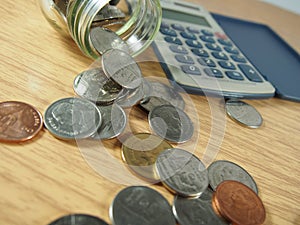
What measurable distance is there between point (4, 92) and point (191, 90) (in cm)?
22

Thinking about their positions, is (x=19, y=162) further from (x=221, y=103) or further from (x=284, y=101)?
(x=284, y=101)

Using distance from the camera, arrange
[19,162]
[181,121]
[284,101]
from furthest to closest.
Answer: [284,101] → [181,121] → [19,162]

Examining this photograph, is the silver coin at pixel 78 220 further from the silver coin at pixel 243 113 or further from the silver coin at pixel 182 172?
the silver coin at pixel 243 113

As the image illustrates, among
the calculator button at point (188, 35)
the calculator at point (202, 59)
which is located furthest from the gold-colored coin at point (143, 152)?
the calculator button at point (188, 35)

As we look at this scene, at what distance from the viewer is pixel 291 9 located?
91 centimetres

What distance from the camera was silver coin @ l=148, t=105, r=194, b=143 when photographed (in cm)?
41

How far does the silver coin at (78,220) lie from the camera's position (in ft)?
0.95

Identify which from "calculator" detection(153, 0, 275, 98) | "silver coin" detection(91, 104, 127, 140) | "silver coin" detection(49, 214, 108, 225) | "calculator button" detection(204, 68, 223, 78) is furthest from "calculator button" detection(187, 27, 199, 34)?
"silver coin" detection(49, 214, 108, 225)

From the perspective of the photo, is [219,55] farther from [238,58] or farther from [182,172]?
[182,172]

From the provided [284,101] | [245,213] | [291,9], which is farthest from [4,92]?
[291,9]

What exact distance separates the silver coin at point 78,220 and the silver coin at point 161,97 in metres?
0.17

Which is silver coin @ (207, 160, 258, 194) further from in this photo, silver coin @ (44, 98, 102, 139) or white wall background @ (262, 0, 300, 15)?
white wall background @ (262, 0, 300, 15)

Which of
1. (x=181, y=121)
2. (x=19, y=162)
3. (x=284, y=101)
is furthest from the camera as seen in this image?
(x=284, y=101)

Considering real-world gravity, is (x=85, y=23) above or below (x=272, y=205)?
above
